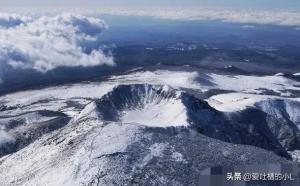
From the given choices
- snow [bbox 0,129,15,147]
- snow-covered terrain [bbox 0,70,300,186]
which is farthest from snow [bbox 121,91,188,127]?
snow [bbox 0,129,15,147]

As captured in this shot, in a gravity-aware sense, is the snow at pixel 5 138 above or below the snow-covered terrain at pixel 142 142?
below

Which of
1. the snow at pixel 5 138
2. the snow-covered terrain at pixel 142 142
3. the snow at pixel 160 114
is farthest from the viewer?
the snow at pixel 5 138

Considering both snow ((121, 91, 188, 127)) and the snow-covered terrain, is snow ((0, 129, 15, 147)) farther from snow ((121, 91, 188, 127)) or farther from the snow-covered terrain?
snow ((121, 91, 188, 127))

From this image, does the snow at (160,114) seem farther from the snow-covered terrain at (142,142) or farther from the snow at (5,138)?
the snow at (5,138)

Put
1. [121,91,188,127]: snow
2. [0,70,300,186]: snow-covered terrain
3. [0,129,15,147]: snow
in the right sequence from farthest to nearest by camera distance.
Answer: [0,129,15,147]: snow
[121,91,188,127]: snow
[0,70,300,186]: snow-covered terrain

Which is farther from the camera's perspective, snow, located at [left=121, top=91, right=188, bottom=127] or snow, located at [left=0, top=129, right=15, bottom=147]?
snow, located at [left=0, top=129, right=15, bottom=147]

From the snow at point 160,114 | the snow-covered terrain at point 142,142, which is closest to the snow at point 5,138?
the snow-covered terrain at point 142,142

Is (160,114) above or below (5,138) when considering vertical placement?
above

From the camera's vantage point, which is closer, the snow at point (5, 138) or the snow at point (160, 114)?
the snow at point (160, 114)

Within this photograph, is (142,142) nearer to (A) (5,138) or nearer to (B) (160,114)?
(B) (160,114)

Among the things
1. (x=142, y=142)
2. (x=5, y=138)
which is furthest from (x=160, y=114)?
(x=5, y=138)

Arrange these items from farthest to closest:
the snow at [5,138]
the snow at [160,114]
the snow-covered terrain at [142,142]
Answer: the snow at [5,138], the snow at [160,114], the snow-covered terrain at [142,142]
